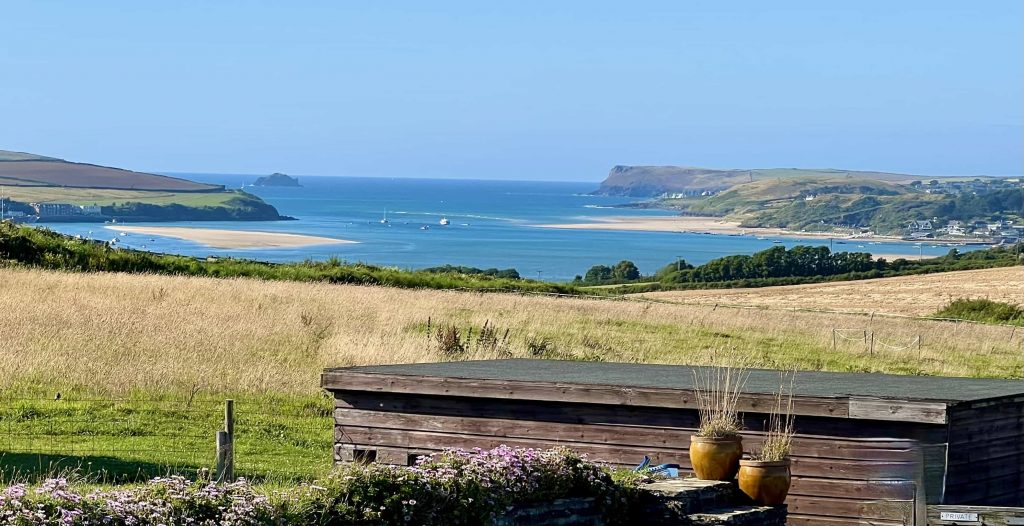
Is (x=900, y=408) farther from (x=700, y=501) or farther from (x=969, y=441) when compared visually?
(x=700, y=501)

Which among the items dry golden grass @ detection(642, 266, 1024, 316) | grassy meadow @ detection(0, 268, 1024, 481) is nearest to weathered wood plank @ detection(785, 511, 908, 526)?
grassy meadow @ detection(0, 268, 1024, 481)

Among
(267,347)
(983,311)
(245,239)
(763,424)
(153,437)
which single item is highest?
(763,424)

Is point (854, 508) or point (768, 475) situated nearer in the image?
point (768, 475)

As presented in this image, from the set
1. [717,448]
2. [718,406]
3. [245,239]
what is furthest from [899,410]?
[245,239]

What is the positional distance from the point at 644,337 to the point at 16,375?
16.0 meters

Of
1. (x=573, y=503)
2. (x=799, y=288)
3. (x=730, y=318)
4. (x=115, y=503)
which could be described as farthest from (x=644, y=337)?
(x=799, y=288)

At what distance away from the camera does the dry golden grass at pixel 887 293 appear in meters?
55.9

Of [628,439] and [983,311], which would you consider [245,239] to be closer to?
[983,311]

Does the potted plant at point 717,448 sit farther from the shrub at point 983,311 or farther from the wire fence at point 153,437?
the shrub at point 983,311

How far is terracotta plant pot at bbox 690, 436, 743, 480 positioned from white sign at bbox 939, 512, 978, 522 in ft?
5.48

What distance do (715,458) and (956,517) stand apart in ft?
6.29

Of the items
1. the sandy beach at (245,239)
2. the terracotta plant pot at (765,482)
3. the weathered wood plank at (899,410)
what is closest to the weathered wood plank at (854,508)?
the weathered wood plank at (899,410)

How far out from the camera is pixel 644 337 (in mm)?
32906

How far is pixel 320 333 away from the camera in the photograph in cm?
2838
